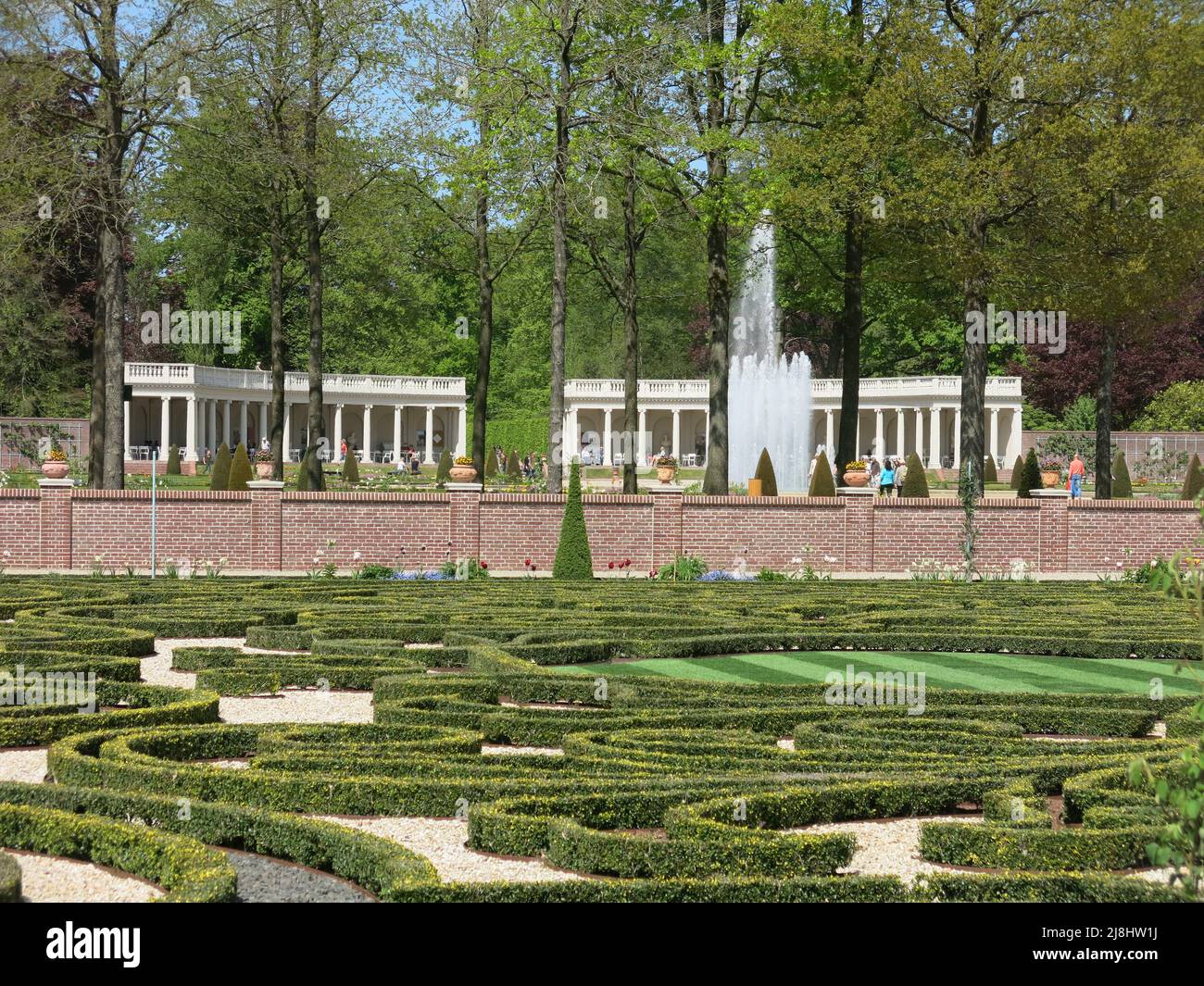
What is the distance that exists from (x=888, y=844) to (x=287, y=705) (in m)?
5.73

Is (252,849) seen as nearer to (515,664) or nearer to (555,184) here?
(515,664)

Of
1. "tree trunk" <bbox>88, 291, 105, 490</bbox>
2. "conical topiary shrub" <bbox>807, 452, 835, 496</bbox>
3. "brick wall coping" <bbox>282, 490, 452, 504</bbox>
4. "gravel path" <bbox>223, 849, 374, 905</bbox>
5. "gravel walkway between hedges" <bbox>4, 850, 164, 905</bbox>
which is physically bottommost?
"gravel path" <bbox>223, 849, 374, 905</bbox>

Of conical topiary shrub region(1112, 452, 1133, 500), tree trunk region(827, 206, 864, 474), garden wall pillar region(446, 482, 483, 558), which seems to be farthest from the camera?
conical topiary shrub region(1112, 452, 1133, 500)

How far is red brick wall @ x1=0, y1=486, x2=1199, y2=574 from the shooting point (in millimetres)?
26547

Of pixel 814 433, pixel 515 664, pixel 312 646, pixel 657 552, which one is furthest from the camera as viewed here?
pixel 814 433

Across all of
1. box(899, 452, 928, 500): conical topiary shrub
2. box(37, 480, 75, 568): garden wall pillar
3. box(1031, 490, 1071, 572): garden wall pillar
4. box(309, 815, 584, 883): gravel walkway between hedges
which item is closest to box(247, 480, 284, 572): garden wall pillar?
box(37, 480, 75, 568): garden wall pillar

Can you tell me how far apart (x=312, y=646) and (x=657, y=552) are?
45.2ft

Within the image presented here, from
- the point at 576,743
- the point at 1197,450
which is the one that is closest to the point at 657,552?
the point at 576,743

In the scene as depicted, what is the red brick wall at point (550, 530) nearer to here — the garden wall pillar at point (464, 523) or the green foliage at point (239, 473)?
the garden wall pillar at point (464, 523)

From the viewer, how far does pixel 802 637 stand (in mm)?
15953

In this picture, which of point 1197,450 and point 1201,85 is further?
point 1197,450

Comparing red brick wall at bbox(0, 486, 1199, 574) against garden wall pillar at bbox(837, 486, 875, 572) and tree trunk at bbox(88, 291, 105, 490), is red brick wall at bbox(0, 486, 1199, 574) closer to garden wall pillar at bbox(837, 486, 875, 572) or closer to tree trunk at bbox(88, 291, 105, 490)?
garden wall pillar at bbox(837, 486, 875, 572)

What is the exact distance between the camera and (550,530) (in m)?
27.5

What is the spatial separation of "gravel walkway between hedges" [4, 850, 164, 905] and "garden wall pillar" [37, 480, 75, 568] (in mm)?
20053
